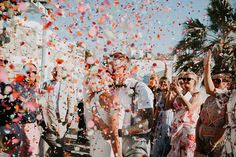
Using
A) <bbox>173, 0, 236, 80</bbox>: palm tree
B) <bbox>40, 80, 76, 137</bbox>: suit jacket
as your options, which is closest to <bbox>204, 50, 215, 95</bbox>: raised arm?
<bbox>40, 80, 76, 137</bbox>: suit jacket

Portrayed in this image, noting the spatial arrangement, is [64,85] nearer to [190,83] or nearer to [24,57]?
[190,83]

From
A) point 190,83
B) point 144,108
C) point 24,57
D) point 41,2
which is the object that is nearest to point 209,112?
point 144,108

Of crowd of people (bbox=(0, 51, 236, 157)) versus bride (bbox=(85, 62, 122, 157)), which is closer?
crowd of people (bbox=(0, 51, 236, 157))

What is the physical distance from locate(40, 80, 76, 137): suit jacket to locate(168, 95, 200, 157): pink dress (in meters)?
1.88

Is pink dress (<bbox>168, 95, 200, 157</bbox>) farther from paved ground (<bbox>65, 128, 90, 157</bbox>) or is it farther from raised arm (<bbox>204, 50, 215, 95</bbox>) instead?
paved ground (<bbox>65, 128, 90, 157</bbox>)

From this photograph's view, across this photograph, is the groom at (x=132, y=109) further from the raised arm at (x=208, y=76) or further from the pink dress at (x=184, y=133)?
the pink dress at (x=184, y=133)

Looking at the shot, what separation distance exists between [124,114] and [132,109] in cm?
13

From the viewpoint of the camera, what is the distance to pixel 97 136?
5457 millimetres

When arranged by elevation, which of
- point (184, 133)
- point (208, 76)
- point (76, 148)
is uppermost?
point (208, 76)

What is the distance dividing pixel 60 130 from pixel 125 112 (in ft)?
6.93

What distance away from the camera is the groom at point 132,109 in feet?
16.1

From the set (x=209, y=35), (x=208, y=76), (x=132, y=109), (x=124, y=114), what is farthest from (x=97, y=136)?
(x=209, y=35)

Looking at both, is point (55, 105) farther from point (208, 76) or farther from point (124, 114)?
point (208, 76)

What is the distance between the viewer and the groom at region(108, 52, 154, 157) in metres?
4.91
